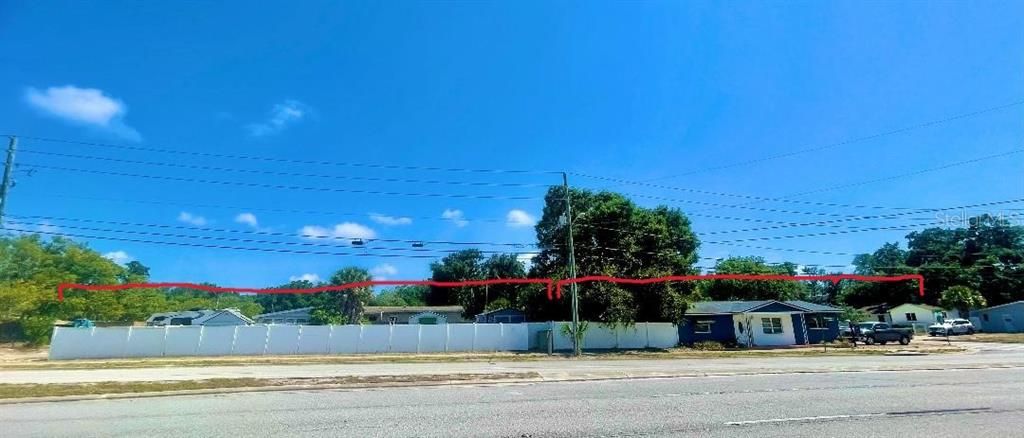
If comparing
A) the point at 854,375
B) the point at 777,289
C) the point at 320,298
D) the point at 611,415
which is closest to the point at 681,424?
the point at 611,415

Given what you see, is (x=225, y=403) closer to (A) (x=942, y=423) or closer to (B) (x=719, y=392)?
(B) (x=719, y=392)

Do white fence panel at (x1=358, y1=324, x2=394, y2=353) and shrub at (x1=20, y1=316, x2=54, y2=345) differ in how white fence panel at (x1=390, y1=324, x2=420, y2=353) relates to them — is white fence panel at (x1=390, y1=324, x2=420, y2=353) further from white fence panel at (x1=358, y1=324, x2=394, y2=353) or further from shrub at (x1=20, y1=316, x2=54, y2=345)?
shrub at (x1=20, y1=316, x2=54, y2=345)

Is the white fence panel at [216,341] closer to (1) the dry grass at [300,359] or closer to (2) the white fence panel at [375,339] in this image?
(1) the dry grass at [300,359]

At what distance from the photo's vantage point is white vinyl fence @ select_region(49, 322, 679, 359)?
3350 cm

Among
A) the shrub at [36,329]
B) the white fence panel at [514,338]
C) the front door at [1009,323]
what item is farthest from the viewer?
the front door at [1009,323]

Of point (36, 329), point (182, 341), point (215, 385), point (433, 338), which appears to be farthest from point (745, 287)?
point (36, 329)

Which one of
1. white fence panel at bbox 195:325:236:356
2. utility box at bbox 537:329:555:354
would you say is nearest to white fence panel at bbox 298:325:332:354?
white fence panel at bbox 195:325:236:356

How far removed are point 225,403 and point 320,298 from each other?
124m

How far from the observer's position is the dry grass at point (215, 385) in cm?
1419

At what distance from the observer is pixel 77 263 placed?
61625mm

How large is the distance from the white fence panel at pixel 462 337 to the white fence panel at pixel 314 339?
8.39 meters

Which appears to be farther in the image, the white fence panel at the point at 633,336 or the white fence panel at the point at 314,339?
the white fence panel at the point at 633,336

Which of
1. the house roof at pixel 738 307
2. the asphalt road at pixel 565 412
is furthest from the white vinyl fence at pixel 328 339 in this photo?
the asphalt road at pixel 565 412

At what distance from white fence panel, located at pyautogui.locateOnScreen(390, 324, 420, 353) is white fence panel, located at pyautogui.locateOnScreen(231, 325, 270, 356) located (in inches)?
325
